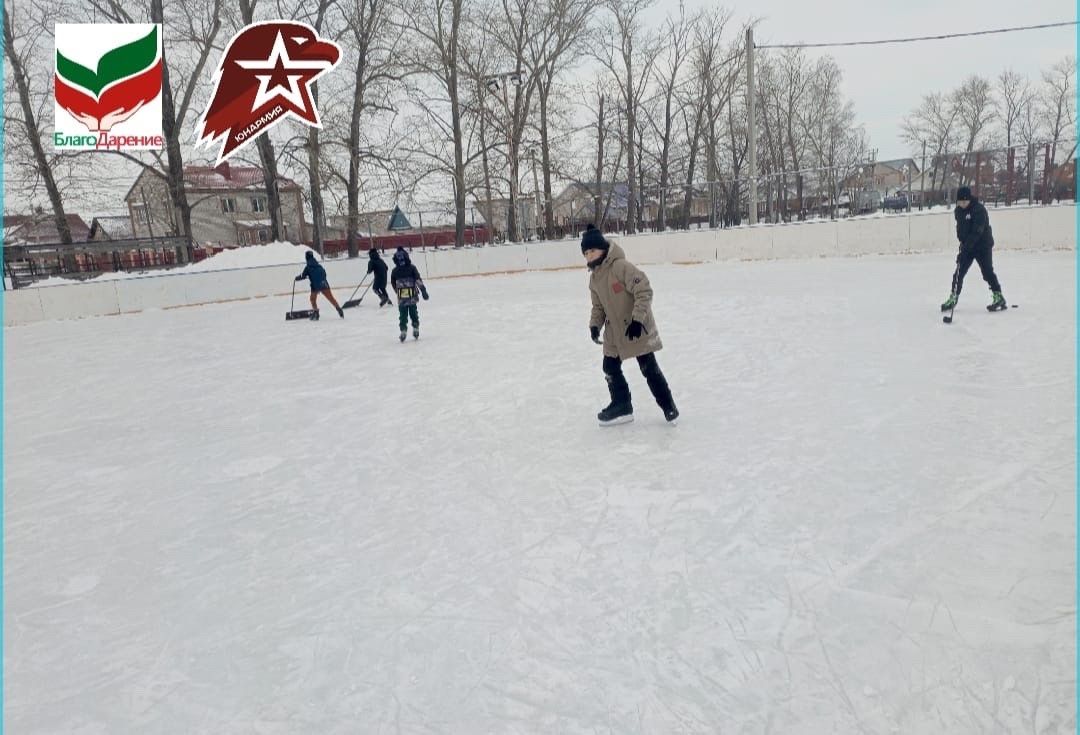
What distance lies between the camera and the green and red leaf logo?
17234 millimetres

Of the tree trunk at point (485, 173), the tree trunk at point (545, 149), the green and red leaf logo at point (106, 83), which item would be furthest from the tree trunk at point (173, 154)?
the tree trunk at point (545, 149)

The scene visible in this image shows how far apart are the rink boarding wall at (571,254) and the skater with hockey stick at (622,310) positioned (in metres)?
12.3

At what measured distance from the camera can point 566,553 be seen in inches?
108

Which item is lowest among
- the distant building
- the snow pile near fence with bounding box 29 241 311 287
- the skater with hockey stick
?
the skater with hockey stick

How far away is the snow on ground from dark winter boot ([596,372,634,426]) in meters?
0.11

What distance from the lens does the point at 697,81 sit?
30.7 m

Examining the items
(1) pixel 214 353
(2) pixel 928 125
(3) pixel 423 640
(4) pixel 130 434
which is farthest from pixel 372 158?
(2) pixel 928 125

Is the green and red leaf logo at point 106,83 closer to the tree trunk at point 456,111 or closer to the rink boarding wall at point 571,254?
the rink boarding wall at point 571,254

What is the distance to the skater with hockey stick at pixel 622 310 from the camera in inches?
157

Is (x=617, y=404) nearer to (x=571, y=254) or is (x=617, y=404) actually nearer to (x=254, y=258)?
(x=571, y=254)

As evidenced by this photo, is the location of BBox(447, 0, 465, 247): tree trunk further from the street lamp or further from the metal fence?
the metal fence

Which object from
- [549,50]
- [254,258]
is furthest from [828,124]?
[254,258]

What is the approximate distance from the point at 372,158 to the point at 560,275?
9.80 metres

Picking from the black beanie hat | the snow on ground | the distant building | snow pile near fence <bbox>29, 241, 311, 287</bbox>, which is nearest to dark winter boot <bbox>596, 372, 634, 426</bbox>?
the snow on ground
